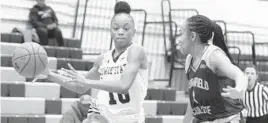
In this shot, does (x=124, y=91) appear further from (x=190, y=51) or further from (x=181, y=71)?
(x=181, y=71)

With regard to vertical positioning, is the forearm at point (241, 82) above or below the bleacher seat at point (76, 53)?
above

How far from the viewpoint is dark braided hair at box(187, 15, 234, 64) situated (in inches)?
112

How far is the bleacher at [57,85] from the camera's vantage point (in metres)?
4.96

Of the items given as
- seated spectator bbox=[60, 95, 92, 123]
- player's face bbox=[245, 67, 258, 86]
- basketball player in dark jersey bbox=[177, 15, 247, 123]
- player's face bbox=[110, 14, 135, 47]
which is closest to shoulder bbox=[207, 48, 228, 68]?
basketball player in dark jersey bbox=[177, 15, 247, 123]

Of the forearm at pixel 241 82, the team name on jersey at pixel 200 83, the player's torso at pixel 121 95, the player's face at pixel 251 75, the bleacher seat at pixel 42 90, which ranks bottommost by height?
the bleacher seat at pixel 42 90

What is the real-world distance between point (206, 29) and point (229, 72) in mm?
358

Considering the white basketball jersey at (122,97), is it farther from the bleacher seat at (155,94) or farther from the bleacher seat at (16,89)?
the bleacher seat at (155,94)

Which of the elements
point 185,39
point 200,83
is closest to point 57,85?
point 185,39

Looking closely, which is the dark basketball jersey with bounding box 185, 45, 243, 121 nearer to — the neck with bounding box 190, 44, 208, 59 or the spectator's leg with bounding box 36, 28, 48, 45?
the neck with bounding box 190, 44, 208, 59

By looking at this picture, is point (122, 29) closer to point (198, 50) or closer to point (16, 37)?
point (198, 50)

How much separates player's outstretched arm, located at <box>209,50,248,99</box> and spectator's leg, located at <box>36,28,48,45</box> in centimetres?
363

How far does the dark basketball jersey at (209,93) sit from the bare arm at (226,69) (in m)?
0.04

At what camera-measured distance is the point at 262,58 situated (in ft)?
27.1

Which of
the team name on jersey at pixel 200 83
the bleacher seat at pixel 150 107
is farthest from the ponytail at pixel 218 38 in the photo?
the bleacher seat at pixel 150 107
